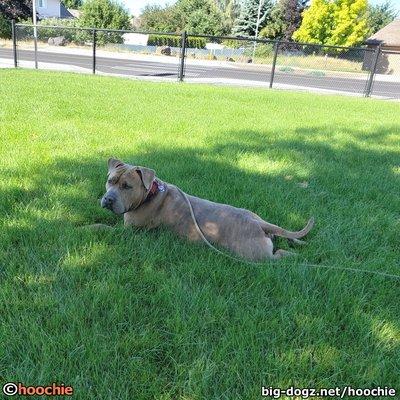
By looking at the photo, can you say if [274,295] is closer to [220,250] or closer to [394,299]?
[220,250]

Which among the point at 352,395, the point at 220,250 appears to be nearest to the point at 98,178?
the point at 220,250

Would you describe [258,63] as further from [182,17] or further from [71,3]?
[71,3]

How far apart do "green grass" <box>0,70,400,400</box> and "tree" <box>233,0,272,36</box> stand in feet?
156

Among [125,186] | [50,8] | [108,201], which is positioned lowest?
[108,201]

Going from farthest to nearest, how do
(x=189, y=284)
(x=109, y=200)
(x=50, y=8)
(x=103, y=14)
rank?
(x=50, y=8), (x=103, y=14), (x=109, y=200), (x=189, y=284)

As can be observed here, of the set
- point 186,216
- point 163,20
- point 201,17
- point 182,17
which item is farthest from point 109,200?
point 163,20

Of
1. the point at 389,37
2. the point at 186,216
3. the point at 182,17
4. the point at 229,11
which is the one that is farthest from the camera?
the point at 229,11

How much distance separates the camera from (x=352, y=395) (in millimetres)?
1910

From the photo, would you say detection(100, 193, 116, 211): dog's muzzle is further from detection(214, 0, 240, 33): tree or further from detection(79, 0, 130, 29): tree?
detection(214, 0, 240, 33): tree

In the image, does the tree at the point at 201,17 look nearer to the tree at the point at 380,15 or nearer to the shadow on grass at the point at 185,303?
the tree at the point at 380,15

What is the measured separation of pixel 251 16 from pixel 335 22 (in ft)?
43.0

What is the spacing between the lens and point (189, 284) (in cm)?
263

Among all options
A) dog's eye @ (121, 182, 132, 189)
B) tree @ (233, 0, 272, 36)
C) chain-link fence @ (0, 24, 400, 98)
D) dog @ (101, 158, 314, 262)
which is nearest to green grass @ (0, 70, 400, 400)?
dog @ (101, 158, 314, 262)

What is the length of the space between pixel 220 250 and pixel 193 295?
69 centimetres
